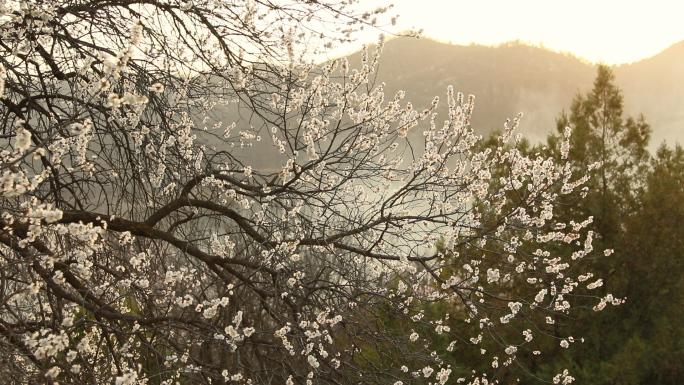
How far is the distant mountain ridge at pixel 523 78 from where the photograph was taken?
10606cm

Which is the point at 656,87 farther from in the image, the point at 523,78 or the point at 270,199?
the point at 270,199

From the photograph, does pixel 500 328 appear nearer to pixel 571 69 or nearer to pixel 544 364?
pixel 544 364

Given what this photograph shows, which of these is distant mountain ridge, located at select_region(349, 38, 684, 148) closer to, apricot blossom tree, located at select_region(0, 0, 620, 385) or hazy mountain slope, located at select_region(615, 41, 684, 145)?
hazy mountain slope, located at select_region(615, 41, 684, 145)

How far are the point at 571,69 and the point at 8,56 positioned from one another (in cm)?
12705

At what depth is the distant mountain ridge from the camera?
348 feet

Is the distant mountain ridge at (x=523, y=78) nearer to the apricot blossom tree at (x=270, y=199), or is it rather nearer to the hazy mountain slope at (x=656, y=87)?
the hazy mountain slope at (x=656, y=87)

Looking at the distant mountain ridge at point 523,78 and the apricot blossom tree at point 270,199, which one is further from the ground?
the distant mountain ridge at point 523,78

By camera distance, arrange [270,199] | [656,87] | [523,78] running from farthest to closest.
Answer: [523,78], [656,87], [270,199]

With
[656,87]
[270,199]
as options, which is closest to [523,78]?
[656,87]

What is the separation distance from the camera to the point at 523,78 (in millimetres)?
114938

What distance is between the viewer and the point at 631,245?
32.7ft

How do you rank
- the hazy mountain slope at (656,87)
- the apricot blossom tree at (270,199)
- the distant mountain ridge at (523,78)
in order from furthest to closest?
the hazy mountain slope at (656,87) → the distant mountain ridge at (523,78) → the apricot blossom tree at (270,199)

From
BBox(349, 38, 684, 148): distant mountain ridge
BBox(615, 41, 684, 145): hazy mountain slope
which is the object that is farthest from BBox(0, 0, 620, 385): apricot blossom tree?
BBox(615, 41, 684, 145): hazy mountain slope

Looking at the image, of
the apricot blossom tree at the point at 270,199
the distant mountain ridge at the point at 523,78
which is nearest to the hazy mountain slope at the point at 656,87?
the distant mountain ridge at the point at 523,78
